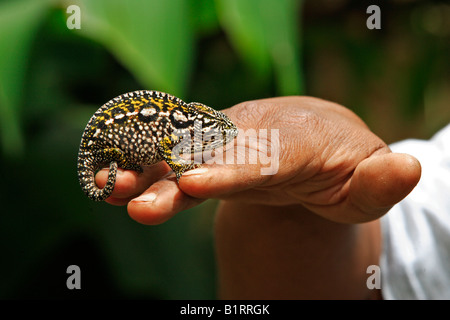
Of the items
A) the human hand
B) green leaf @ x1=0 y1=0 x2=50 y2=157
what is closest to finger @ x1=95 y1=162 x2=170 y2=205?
the human hand

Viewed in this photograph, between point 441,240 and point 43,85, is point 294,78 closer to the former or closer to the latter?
point 441,240

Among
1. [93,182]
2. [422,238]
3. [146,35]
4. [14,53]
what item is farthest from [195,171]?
[14,53]

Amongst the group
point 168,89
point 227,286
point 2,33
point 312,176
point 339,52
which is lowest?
point 227,286

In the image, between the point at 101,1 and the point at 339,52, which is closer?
the point at 101,1

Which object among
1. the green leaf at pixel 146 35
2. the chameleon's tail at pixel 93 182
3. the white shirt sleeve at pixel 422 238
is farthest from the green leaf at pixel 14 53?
the white shirt sleeve at pixel 422 238

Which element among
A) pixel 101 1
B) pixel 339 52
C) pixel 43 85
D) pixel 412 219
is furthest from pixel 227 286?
pixel 339 52

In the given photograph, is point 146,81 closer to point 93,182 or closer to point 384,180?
point 93,182
